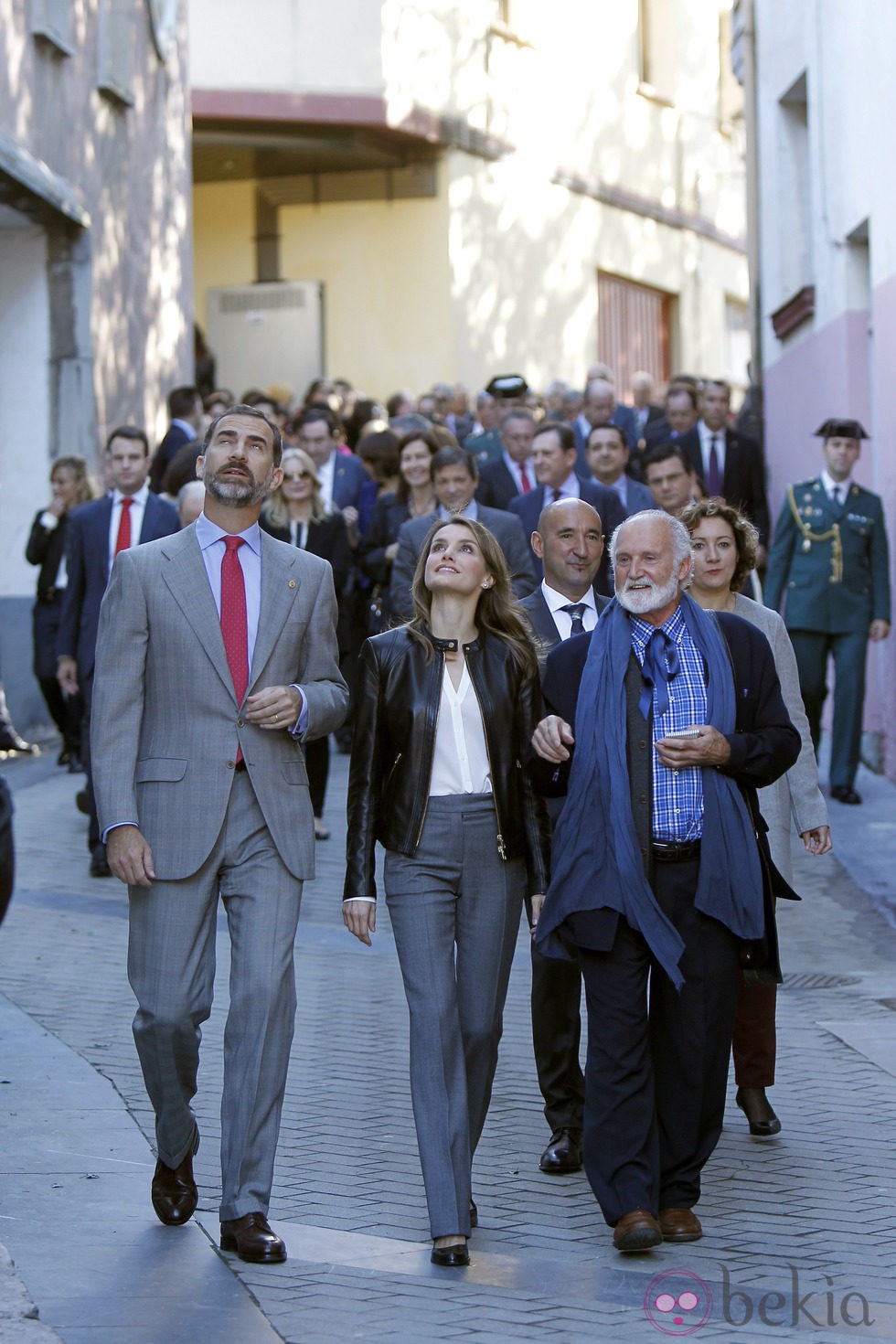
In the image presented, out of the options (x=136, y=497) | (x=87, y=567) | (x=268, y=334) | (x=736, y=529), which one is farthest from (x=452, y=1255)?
(x=268, y=334)

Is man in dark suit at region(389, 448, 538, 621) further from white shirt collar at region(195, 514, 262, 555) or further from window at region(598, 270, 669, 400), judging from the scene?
window at region(598, 270, 669, 400)

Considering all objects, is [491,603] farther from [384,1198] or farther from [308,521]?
[308,521]

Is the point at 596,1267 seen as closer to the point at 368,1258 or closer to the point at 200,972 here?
the point at 368,1258

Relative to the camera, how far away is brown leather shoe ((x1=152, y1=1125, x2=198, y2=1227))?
554cm

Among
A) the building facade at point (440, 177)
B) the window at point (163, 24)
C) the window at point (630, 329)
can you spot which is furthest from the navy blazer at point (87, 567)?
the window at point (630, 329)

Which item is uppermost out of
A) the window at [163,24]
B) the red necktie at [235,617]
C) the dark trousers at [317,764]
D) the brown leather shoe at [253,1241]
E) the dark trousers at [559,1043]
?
the window at [163,24]

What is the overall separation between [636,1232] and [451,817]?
113 centimetres

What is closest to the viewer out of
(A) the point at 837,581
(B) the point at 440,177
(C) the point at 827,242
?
(A) the point at 837,581

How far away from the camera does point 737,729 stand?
572 centimetres

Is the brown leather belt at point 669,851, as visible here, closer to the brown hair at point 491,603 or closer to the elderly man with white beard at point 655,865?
the elderly man with white beard at point 655,865

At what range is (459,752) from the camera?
5.67 m

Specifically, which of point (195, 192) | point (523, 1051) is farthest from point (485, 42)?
point (523, 1051)

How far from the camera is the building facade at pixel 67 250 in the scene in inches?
618

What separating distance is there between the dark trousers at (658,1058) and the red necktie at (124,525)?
5.56 meters
